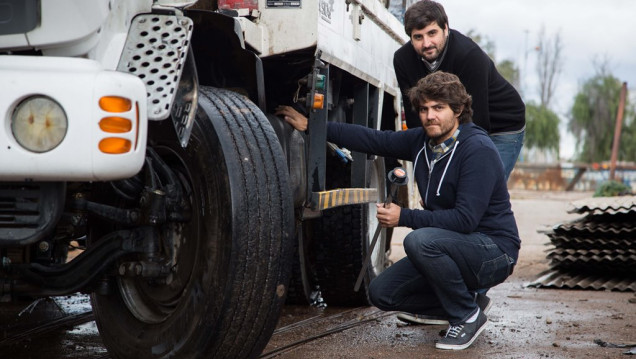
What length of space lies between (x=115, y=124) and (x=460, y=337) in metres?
2.46

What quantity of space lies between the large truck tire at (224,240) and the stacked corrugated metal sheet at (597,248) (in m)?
4.45

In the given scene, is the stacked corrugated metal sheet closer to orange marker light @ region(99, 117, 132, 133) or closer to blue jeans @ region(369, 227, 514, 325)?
blue jeans @ region(369, 227, 514, 325)

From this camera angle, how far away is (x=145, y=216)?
10.7ft

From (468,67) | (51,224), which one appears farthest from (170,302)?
(468,67)

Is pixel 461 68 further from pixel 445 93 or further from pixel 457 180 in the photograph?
pixel 457 180

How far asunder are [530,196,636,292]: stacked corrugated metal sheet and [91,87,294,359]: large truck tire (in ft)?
14.6

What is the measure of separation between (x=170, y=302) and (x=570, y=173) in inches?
1558

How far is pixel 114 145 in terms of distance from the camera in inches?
106

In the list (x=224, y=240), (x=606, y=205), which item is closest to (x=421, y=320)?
(x=224, y=240)

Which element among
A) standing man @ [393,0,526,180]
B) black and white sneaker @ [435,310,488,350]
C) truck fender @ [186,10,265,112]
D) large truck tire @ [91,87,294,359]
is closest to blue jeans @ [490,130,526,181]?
standing man @ [393,0,526,180]

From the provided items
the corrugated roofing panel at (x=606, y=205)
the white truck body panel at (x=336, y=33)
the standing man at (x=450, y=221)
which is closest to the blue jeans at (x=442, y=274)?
the standing man at (x=450, y=221)

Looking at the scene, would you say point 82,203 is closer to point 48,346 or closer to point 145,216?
point 145,216

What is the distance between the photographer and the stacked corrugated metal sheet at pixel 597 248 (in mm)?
7043

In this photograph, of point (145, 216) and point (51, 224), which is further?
point (145, 216)
